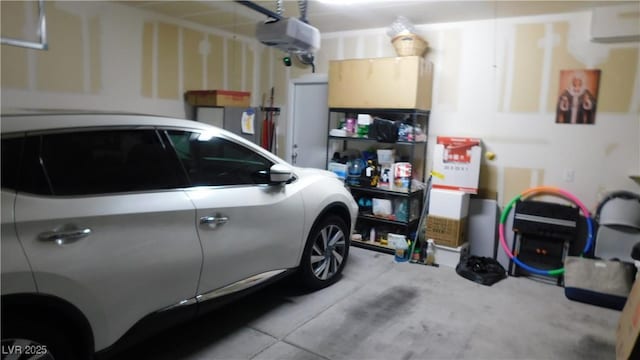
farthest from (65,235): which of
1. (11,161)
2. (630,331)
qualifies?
(630,331)

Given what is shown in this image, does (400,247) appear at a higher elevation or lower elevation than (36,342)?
lower

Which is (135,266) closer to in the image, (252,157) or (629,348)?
(252,157)

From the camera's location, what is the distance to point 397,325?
286cm

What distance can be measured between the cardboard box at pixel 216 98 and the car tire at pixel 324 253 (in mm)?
2274

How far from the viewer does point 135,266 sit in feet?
6.36

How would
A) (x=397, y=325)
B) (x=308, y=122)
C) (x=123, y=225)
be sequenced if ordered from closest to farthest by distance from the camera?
(x=123, y=225) → (x=397, y=325) → (x=308, y=122)

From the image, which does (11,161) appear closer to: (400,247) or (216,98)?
(216,98)

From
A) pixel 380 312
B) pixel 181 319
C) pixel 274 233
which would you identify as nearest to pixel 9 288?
pixel 181 319

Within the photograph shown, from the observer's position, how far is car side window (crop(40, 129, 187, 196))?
1.75 metres

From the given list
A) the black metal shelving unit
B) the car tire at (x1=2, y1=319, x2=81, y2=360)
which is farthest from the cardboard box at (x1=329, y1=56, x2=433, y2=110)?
the car tire at (x1=2, y1=319, x2=81, y2=360)

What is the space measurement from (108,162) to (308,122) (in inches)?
153

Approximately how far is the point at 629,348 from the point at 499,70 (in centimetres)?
295

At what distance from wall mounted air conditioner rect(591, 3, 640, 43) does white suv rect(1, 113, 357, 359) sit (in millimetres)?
3247

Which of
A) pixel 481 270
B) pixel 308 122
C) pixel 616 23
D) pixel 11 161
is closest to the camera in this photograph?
pixel 11 161
